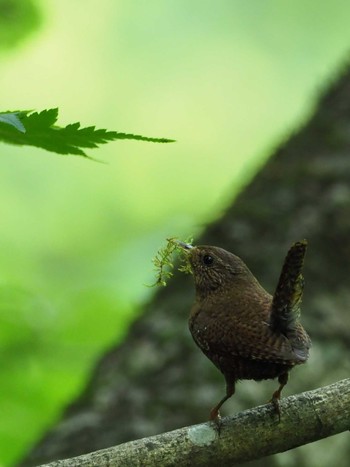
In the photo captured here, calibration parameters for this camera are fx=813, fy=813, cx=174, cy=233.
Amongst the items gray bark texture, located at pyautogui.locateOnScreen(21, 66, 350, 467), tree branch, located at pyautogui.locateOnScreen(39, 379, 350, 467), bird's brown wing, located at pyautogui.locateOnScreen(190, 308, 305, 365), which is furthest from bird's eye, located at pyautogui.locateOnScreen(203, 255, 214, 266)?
gray bark texture, located at pyautogui.locateOnScreen(21, 66, 350, 467)

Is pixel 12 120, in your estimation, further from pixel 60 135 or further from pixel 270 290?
pixel 270 290

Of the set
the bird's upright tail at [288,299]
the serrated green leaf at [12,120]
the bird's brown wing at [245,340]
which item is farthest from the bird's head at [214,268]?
the serrated green leaf at [12,120]

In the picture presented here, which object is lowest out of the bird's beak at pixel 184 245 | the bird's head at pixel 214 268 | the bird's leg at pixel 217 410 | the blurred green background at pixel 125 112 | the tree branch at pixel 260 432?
the tree branch at pixel 260 432

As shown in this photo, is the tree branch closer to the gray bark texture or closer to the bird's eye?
the bird's eye

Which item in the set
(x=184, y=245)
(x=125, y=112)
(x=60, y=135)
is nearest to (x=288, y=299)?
(x=184, y=245)

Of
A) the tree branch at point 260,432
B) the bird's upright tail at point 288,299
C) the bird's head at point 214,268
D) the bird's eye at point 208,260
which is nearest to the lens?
the tree branch at point 260,432

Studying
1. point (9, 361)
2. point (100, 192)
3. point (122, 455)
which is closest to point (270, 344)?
point (122, 455)

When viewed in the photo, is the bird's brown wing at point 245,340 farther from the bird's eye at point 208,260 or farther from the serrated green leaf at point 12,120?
the serrated green leaf at point 12,120
